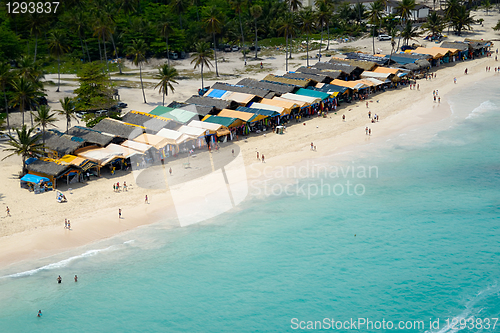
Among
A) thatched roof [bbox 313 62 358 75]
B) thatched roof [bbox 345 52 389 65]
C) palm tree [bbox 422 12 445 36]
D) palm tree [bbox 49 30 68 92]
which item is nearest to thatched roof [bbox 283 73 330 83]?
thatched roof [bbox 313 62 358 75]

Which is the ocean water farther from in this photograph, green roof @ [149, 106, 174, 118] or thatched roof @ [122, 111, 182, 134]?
green roof @ [149, 106, 174, 118]

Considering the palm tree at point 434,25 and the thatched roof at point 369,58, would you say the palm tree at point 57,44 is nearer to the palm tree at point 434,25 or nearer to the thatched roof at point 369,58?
the thatched roof at point 369,58

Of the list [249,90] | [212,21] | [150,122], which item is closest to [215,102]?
[249,90]

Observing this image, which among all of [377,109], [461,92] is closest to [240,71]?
[377,109]

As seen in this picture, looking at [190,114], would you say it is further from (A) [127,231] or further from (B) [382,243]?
(B) [382,243]

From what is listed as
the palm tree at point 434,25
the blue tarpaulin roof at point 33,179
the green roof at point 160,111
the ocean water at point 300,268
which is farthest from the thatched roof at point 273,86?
the palm tree at point 434,25
